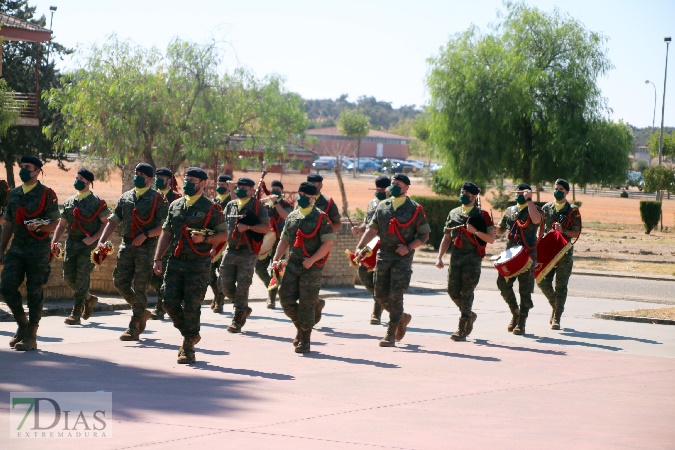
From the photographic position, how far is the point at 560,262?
15.4 m

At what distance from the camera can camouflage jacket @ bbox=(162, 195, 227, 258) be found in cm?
1118

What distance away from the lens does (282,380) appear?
33.9 feet

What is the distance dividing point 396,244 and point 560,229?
127 inches

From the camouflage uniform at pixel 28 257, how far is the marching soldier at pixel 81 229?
1569mm

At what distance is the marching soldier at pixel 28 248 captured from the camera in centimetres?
1155

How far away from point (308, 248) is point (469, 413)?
3745 millimetres

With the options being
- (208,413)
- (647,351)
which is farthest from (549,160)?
(208,413)

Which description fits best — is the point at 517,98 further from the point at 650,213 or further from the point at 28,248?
the point at 28,248

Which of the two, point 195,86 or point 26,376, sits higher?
point 195,86

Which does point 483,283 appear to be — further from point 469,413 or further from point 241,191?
point 469,413

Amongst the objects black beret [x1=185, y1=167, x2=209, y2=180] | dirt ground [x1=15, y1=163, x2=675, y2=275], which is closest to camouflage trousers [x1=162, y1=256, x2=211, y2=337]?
black beret [x1=185, y1=167, x2=209, y2=180]

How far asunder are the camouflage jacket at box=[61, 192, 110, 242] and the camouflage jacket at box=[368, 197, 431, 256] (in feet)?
11.1

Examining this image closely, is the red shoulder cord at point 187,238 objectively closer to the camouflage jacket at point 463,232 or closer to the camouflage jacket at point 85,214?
the camouflage jacket at point 85,214

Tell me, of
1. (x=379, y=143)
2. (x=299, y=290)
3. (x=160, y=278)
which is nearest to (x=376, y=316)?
(x=160, y=278)
